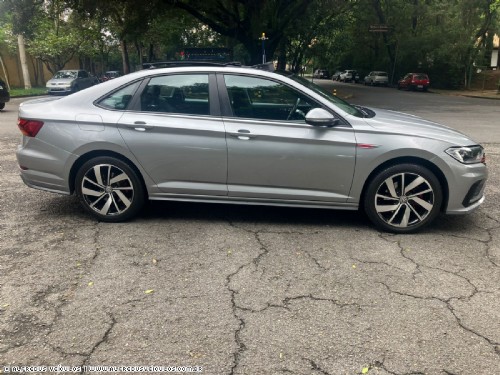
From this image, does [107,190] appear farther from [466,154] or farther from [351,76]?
[351,76]

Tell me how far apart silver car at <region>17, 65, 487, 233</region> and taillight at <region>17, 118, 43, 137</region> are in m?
0.01

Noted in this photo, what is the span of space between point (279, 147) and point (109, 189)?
1866mm

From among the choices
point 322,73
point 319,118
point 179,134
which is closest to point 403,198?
point 319,118

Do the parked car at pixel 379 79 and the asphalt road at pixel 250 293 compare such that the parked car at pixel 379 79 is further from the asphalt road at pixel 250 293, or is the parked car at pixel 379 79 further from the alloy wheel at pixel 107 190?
the alloy wheel at pixel 107 190

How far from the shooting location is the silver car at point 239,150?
4.32 metres

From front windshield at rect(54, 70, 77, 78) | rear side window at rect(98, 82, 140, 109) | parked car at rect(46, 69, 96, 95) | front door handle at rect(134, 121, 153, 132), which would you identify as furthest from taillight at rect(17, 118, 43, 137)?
front windshield at rect(54, 70, 77, 78)

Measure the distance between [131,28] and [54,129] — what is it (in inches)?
776

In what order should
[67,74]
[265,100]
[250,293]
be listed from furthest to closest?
[67,74] → [265,100] → [250,293]

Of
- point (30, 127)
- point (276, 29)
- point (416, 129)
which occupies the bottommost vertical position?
point (30, 127)

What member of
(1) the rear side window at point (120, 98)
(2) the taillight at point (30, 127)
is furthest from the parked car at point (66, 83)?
(1) the rear side window at point (120, 98)

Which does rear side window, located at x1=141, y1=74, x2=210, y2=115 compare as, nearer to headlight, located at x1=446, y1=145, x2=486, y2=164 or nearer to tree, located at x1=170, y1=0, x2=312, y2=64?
headlight, located at x1=446, y1=145, x2=486, y2=164

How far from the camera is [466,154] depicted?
4.34m

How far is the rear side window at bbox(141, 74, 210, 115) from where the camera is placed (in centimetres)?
459

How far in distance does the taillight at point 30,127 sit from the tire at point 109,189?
632 millimetres
